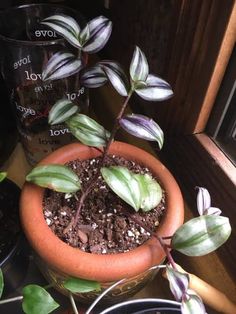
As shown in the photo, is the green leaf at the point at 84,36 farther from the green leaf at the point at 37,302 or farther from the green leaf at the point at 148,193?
the green leaf at the point at 37,302

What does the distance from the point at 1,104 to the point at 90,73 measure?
0.35m

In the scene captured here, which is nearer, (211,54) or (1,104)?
(211,54)

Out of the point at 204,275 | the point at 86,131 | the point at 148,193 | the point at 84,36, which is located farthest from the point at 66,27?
the point at 204,275

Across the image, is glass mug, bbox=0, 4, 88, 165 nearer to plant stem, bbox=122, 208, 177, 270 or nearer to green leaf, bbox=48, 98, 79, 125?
green leaf, bbox=48, 98, 79, 125

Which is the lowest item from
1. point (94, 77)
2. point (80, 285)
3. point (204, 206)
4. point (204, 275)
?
point (204, 275)

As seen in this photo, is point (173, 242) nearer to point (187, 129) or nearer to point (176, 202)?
point (176, 202)

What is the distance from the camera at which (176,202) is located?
1.89ft

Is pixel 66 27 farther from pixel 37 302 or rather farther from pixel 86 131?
pixel 37 302

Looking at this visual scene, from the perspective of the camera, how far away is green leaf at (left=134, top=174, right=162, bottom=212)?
53 cm

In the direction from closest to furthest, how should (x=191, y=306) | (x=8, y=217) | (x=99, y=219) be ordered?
1. (x=191, y=306)
2. (x=99, y=219)
3. (x=8, y=217)

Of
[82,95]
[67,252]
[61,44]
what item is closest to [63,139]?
[82,95]

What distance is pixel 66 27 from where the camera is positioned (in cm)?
50

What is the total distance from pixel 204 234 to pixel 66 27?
1.04 ft

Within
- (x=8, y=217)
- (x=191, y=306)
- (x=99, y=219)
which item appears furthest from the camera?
(x=8, y=217)
